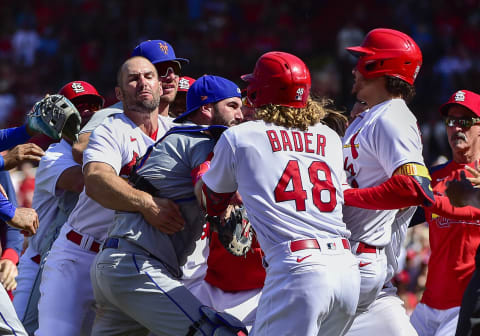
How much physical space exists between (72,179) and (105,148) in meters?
0.96

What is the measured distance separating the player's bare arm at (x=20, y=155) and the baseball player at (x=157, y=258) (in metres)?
0.96

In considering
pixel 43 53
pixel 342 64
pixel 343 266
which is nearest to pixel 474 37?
pixel 342 64

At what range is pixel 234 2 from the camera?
20484 millimetres

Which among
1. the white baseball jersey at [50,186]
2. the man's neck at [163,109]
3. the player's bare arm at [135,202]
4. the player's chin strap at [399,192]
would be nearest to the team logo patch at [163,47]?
the man's neck at [163,109]

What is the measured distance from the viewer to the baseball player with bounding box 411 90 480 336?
5879 mm

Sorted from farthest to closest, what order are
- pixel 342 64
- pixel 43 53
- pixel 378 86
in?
1. pixel 43 53
2. pixel 342 64
3. pixel 378 86

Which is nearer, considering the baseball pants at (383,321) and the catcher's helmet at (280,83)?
the catcher's helmet at (280,83)

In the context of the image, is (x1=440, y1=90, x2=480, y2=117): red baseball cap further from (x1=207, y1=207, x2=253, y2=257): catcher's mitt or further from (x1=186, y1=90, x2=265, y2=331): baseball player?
(x1=207, y1=207, x2=253, y2=257): catcher's mitt

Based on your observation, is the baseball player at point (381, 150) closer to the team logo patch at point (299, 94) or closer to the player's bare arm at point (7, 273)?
the team logo patch at point (299, 94)

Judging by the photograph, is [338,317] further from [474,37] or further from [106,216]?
[474,37]

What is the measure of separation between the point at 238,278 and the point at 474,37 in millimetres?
13063

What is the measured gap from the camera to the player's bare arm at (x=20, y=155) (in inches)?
213

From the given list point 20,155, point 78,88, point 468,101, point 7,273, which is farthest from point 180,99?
point 468,101

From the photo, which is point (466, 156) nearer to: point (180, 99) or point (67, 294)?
point (180, 99)
